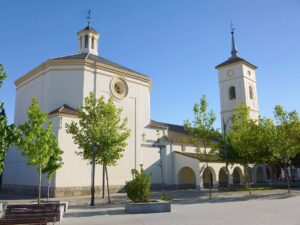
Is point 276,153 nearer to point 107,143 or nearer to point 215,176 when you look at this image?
point 215,176

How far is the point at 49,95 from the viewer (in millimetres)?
28984

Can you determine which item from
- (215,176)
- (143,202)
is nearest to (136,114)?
(215,176)

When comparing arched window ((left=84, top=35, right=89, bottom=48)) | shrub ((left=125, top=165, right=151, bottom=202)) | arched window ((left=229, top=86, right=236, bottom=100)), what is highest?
arched window ((left=84, top=35, right=89, bottom=48))

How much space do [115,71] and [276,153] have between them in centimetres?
1794

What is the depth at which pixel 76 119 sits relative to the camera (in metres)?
27.8

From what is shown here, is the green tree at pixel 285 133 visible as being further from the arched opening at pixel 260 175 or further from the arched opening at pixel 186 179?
the arched opening at pixel 260 175

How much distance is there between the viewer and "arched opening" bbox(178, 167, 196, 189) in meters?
36.2

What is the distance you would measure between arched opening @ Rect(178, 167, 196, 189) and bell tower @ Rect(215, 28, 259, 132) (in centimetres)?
1458

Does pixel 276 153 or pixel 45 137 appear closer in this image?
pixel 45 137

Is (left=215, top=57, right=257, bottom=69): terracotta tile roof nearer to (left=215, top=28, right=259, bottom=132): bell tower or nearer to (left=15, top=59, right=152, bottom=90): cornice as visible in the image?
(left=215, top=28, right=259, bottom=132): bell tower

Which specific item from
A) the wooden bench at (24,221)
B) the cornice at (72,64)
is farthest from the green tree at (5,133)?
the cornice at (72,64)

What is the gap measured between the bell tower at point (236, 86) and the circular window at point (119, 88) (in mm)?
22523

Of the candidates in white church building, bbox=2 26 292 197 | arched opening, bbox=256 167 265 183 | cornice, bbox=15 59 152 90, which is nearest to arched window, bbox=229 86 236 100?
arched opening, bbox=256 167 265 183

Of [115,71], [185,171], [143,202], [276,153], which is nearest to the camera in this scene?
[143,202]
